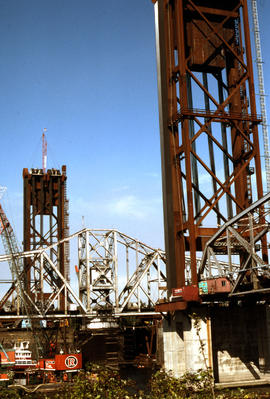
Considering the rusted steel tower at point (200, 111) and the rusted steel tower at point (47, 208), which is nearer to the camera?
the rusted steel tower at point (200, 111)

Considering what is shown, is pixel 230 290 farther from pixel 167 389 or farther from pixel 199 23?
pixel 199 23

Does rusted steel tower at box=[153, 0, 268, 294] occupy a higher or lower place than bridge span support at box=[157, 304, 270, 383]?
higher

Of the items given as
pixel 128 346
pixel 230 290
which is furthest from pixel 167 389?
pixel 128 346

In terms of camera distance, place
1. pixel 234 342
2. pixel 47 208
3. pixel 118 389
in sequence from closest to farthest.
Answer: pixel 118 389 → pixel 234 342 → pixel 47 208

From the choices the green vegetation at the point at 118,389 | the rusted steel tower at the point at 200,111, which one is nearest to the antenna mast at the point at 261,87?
the rusted steel tower at the point at 200,111

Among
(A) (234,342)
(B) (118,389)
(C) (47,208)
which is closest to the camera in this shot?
(B) (118,389)

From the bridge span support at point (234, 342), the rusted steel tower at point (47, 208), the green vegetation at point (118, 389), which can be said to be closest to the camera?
the green vegetation at point (118, 389)

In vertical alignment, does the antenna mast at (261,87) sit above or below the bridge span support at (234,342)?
above

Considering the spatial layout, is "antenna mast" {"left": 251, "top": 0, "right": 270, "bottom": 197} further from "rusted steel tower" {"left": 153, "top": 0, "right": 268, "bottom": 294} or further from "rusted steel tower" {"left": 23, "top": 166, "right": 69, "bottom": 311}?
"rusted steel tower" {"left": 23, "top": 166, "right": 69, "bottom": 311}

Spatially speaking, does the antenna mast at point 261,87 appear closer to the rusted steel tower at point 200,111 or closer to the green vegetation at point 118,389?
the rusted steel tower at point 200,111

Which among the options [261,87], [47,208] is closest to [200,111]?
[261,87]

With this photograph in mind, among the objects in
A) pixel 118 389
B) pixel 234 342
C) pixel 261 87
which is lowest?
pixel 234 342

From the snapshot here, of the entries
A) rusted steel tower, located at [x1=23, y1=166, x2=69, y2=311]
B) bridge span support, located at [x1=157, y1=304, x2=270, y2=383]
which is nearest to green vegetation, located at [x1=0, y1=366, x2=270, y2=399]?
bridge span support, located at [x1=157, y1=304, x2=270, y2=383]

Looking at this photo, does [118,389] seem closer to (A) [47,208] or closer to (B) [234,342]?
(B) [234,342]
